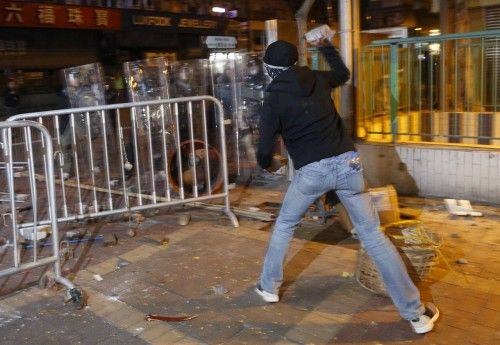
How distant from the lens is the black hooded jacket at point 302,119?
3729 mm

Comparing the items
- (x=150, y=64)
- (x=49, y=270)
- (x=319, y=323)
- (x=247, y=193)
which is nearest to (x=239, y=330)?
(x=319, y=323)

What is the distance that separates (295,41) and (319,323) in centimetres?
574

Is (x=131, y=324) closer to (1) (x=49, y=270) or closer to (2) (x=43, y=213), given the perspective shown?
(1) (x=49, y=270)

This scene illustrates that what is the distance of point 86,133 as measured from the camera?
690 centimetres

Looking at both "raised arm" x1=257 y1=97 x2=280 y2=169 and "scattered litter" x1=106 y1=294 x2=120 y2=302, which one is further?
"scattered litter" x1=106 y1=294 x2=120 y2=302

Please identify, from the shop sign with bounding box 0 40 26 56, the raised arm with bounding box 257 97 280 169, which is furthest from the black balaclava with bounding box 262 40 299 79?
the shop sign with bounding box 0 40 26 56

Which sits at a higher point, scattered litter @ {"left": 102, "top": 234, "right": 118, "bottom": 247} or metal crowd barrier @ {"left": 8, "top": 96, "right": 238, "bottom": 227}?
metal crowd barrier @ {"left": 8, "top": 96, "right": 238, "bottom": 227}

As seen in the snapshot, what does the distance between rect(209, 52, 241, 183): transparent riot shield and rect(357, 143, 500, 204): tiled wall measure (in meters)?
1.89

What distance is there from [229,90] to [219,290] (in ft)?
14.8

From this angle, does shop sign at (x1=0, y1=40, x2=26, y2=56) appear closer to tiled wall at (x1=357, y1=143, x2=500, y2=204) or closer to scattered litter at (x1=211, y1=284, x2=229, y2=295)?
tiled wall at (x1=357, y1=143, x2=500, y2=204)

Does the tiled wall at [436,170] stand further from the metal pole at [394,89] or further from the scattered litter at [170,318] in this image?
the scattered litter at [170,318]

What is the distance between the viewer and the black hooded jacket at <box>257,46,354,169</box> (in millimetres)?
3729

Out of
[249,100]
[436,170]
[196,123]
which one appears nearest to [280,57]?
[436,170]

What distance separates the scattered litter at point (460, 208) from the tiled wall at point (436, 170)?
0.28 meters
